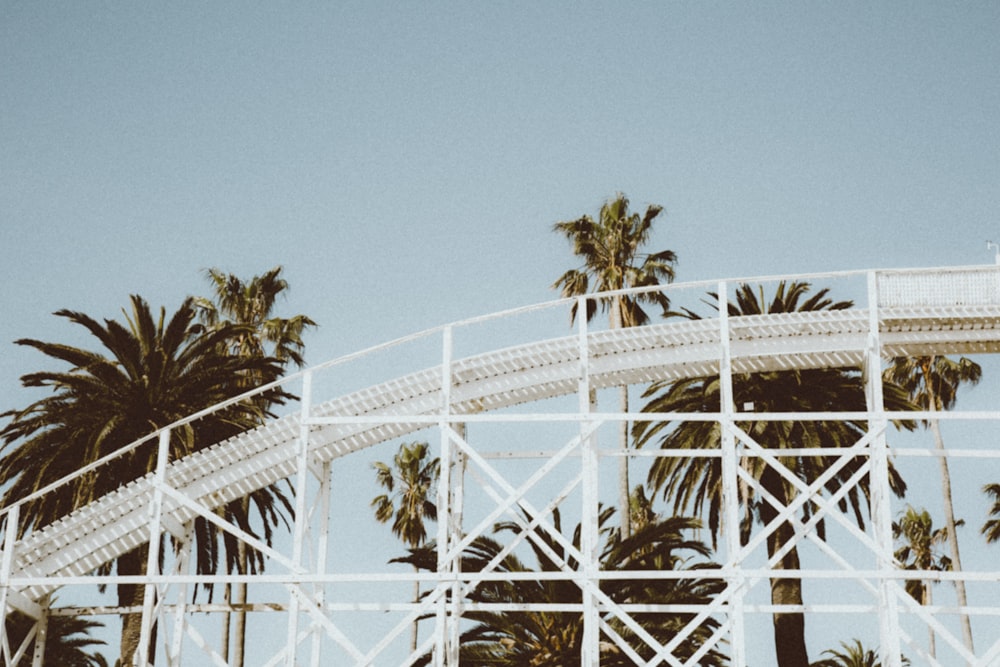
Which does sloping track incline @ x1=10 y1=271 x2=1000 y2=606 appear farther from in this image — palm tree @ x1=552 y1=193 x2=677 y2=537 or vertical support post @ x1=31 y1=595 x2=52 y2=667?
palm tree @ x1=552 y1=193 x2=677 y2=537

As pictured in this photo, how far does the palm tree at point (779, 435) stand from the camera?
33.9 meters

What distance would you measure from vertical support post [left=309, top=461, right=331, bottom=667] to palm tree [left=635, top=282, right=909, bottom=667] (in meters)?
12.0

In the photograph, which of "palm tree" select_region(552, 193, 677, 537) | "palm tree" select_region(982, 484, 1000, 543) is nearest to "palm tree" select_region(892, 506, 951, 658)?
"palm tree" select_region(982, 484, 1000, 543)

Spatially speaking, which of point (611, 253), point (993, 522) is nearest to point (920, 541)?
point (993, 522)

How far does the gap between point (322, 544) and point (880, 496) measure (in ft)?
34.6

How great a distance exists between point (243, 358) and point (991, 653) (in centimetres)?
1856

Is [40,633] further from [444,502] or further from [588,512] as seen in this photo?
[588,512]

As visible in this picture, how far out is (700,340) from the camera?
25.4 metres

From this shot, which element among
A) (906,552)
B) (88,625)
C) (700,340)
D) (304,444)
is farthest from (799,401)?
(906,552)

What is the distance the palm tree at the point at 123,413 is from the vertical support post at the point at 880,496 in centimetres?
1473

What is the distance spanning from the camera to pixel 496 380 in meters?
25.9

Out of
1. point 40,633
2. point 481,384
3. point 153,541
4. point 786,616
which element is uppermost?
point 481,384

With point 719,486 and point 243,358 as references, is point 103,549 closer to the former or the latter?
point 243,358

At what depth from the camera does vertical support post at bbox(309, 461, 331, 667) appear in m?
24.5
